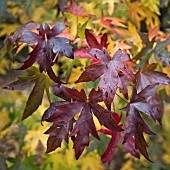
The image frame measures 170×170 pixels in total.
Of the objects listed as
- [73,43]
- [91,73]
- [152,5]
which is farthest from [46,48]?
[152,5]

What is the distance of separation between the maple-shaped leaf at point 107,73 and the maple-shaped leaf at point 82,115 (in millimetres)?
29

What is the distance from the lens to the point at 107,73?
33.9 inches

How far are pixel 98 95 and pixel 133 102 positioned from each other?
90mm

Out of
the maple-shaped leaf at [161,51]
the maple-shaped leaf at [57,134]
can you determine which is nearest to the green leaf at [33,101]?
the maple-shaped leaf at [57,134]

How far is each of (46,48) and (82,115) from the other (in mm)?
174

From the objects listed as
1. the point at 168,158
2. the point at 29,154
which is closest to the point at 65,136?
the point at 29,154

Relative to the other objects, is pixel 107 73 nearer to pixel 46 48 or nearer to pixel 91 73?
pixel 91 73

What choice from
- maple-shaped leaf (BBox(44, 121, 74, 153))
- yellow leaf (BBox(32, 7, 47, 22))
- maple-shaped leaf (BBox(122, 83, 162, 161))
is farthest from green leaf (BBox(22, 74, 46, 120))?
yellow leaf (BBox(32, 7, 47, 22))

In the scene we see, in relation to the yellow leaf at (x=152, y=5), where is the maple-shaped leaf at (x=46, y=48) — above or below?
above

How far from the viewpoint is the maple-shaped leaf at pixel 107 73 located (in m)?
0.83

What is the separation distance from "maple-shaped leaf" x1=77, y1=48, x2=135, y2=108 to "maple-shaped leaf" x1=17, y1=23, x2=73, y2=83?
0.06m

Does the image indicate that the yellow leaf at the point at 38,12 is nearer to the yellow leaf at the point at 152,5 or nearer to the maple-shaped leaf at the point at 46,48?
the yellow leaf at the point at 152,5

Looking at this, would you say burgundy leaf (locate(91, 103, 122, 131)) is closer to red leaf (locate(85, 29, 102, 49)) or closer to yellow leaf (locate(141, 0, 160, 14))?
red leaf (locate(85, 29, 102, 49))

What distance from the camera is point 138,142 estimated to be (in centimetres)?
87
